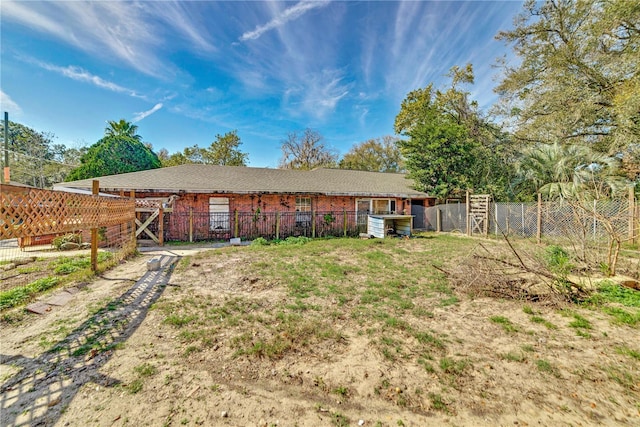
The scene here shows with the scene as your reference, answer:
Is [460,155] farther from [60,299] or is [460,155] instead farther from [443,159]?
[60,299]

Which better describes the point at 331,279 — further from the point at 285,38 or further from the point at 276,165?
the point at 276,165

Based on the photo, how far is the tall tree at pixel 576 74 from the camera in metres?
9.35

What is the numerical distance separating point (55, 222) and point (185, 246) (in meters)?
6.08

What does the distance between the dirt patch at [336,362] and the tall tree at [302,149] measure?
27.3 meters

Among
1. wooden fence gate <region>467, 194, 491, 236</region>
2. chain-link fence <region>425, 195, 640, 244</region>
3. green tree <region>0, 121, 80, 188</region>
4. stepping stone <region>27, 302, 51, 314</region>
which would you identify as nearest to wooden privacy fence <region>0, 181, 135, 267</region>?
stepping stone <region>27, 302, 51, 314</region>

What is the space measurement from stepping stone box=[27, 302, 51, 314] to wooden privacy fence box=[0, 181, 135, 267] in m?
1.10

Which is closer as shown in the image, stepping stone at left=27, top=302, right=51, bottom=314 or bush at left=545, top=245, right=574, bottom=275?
stepping stone at left=27, top=302, right=51, bottom=314

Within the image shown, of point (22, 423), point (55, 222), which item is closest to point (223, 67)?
point (55, 222)

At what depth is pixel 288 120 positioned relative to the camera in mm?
27750

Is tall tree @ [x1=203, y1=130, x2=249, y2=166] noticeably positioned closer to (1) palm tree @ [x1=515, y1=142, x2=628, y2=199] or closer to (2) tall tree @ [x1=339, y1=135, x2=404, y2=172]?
(2) tall tree @ [x1=339, y1=135, x2=404, y2=172]

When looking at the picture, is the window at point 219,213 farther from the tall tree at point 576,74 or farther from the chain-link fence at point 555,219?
the tall tree at point 576,74

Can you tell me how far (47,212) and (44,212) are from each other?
0.20 feet

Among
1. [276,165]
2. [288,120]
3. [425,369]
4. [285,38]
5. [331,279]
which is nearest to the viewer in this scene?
[425,369]

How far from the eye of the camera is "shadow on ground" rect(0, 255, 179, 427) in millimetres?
1954
